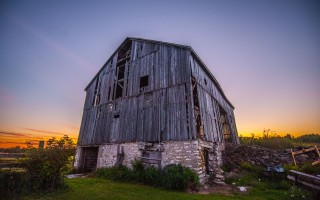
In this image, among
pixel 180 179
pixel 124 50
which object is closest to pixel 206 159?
pixel 180 179

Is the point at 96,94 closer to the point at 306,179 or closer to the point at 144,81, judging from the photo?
the point at 144,81

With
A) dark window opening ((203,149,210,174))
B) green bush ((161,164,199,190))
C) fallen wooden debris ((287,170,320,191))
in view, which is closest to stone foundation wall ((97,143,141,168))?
green bush ((161,164,199,190))

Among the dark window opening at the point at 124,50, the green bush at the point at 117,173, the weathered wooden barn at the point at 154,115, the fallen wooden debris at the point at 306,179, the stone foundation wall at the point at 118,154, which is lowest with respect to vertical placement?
the green bush at the point at 117,173

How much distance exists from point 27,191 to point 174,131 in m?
7.95

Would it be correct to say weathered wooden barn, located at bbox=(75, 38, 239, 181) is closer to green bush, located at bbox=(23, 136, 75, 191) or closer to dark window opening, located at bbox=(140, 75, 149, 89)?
dark window opening, located at bbox=(140, 75, 149, 89)

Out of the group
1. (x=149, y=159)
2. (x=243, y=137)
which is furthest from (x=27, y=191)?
(x=243, y=137)

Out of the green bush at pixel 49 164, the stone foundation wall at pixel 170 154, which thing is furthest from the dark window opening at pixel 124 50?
the green bush at pixel 49 164

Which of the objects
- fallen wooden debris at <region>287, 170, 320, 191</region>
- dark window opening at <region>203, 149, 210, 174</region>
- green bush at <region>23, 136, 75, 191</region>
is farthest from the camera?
dark window opening at <region>203, 149, 210, 174</region>

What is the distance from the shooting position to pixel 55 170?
A: 24.8ft

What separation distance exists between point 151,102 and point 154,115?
1206mm

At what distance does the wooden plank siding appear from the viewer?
11.4 meters

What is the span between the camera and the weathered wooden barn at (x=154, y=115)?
10766mm

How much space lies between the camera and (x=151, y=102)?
1298 cm

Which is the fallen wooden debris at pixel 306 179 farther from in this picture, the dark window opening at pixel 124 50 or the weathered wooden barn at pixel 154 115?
the dark window opening at pixel 124 50
